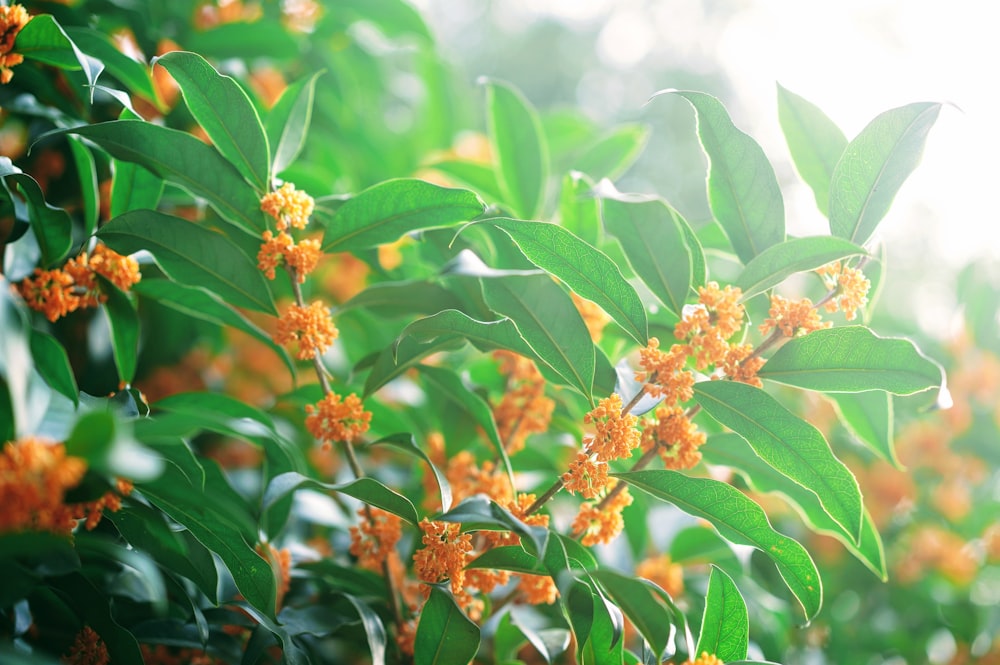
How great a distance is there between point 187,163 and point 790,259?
820 millimetres

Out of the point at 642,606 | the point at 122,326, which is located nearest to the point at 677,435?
the point at 642,606

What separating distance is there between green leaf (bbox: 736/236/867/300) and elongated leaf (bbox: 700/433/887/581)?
0.89 feet

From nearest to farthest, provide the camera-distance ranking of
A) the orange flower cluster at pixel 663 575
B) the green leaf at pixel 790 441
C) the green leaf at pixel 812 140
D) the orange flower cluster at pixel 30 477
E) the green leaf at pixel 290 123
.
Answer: the orange flower cluster at pixel 30 477, the green leaf at pixel 790 441, the green leaf at pixel 812 140, the green leaf at pixel 290 123, the orange flower cluster at pixel 663 575

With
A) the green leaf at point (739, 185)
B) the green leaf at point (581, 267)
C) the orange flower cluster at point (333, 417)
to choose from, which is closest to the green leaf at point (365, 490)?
the orange flower cluster at point (333, 417)

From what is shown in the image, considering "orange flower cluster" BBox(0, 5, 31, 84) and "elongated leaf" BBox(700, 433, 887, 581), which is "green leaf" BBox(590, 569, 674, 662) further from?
"orange flower cluster" BBox(0, 5, 31, 84)

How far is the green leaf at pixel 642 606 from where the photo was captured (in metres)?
0.84

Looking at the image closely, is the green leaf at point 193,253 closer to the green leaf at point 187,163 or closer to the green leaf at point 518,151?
the green leaf at point 187,163

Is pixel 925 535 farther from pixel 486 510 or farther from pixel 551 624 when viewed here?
pixel 486 510

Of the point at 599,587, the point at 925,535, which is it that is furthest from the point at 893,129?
the point at 925,535

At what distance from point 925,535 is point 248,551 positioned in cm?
179

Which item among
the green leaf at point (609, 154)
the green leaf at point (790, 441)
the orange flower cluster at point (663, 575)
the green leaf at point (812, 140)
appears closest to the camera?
the green leaf at point (790, 441)

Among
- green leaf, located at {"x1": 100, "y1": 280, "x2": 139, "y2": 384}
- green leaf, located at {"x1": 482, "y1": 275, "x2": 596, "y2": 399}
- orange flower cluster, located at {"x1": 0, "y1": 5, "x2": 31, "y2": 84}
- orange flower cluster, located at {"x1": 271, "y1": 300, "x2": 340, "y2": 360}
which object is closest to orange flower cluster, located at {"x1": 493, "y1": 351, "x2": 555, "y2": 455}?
green leaf, located at {"x1": 482, "y1": 275, "x2": 596, "y2": 399}

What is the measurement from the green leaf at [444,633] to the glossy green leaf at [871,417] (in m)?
0.67

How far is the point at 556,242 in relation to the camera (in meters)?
0.94
